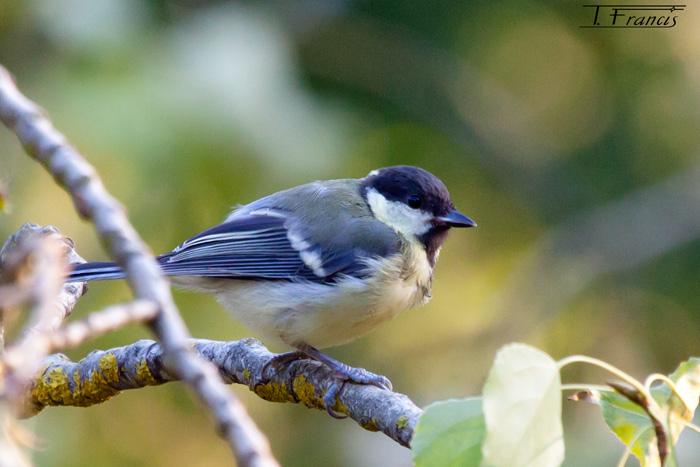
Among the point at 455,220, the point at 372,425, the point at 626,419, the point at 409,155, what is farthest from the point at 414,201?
the point at 626,419

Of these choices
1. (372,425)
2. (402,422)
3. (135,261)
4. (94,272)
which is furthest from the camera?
(94,272)

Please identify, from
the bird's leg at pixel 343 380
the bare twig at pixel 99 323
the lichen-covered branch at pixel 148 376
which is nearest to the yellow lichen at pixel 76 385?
the lichen-covered branch at pixel 148 376

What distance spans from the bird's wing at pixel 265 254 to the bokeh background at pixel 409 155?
479 millimetres

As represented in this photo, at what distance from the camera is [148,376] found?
1.96 meters

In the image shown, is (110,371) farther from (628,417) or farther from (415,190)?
(628,417)

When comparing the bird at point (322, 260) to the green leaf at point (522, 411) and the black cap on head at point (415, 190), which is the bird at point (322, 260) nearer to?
the black cap on head at point (415, 190)

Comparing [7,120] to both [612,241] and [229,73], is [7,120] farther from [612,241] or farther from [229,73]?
[612,241]

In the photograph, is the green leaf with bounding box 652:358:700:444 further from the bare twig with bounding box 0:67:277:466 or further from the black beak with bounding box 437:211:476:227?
the black beak with bounding box 437:211:476:227

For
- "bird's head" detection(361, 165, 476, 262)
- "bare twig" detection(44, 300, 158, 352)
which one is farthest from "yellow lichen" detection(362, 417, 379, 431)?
"bare twig" detection(44, 300, 158, 352)

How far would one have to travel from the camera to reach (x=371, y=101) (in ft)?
13.1

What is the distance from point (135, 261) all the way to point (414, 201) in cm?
179

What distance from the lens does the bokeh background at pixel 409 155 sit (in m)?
2.81

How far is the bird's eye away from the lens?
245cm

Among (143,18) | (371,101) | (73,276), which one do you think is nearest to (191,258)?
(73,276)
